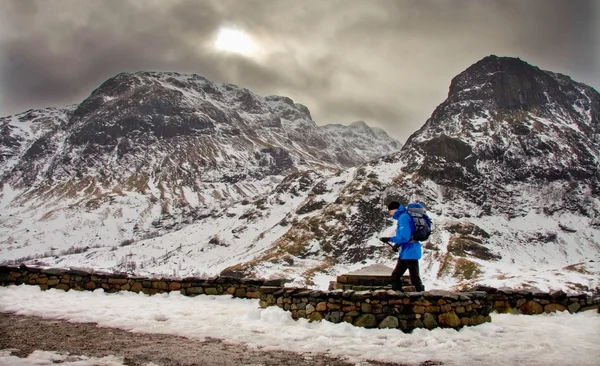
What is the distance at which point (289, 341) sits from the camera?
40.4ft

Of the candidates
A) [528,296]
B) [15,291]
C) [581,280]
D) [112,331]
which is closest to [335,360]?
[112,331]

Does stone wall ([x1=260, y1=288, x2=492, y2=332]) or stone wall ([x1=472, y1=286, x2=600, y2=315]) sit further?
stone wall ([x1=472, y1=286, x2=600, y2=315])

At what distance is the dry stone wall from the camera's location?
13.4m

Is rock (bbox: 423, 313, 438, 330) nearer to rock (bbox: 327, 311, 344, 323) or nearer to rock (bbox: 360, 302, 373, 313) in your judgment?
rock (bbox: 360, 302, 373, 313)

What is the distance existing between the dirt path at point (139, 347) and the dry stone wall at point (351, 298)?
3.30 metres

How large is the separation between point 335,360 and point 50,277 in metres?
16.2

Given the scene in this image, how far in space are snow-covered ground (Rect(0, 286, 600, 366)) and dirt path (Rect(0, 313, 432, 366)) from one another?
51cm

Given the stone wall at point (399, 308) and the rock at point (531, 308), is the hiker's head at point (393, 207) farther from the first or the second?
the rock at point (531, 308)

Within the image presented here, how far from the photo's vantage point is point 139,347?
37.2 ft

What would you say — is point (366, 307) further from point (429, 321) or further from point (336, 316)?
point (429, 321)

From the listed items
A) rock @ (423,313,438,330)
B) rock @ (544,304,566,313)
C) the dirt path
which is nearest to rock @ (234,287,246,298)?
the dirt path

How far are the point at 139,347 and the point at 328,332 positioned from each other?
519cm

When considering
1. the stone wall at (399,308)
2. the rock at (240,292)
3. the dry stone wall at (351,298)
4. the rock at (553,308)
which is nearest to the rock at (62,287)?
the dry stone wall at (351,298)

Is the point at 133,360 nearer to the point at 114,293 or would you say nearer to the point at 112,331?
the point at 112,331
